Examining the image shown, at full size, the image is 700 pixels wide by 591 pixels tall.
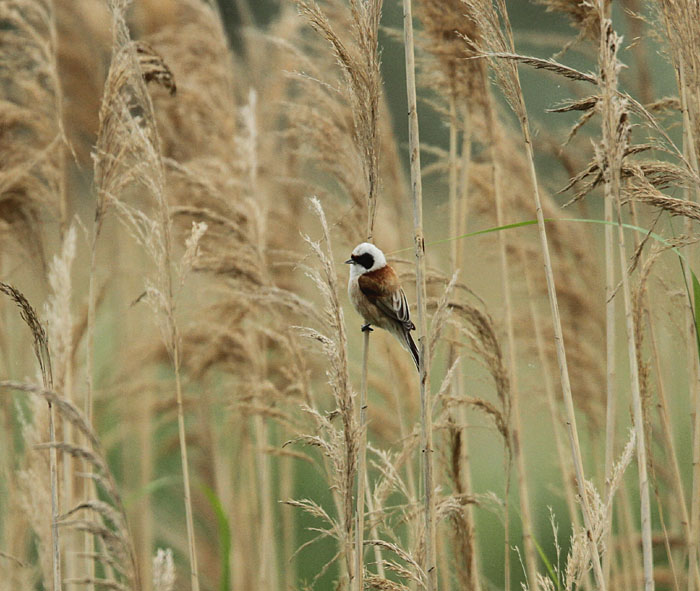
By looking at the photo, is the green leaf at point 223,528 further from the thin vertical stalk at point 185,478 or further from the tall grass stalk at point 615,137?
the tall grass stalk at point 615,137

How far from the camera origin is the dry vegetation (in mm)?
1591

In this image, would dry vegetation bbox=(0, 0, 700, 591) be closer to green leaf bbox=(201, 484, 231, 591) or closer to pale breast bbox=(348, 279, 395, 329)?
green leaf bbox=(201, 484, 231, 591)

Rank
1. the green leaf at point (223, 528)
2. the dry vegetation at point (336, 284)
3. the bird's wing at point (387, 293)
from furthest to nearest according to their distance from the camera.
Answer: the green leaf at point (223, 528) → the bird's wing at point (387, 293) → the dry vegetation at point (336, 284)

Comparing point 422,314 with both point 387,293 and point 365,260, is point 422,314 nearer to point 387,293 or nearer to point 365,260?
point 387,293

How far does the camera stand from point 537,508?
7840mm

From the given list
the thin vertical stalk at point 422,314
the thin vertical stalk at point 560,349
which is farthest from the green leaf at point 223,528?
the thin vertical stalk at point 560,349

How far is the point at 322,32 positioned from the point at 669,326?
1.59 meters

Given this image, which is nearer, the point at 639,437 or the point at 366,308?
the point at 639,437

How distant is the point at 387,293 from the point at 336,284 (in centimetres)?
41

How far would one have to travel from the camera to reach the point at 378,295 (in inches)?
77.9

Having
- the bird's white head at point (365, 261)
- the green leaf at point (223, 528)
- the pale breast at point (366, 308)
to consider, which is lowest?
the green leaf at point (223, 528)

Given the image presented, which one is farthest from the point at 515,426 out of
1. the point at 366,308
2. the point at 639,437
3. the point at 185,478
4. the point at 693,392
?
the point at 185,478

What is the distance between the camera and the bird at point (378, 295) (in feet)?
6.44

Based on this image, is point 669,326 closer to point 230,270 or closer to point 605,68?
point 605,68
